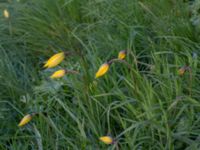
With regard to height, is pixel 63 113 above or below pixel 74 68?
below

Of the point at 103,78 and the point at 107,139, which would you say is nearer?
the point at 107,139

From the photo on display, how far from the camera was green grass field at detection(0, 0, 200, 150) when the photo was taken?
2.50 meters

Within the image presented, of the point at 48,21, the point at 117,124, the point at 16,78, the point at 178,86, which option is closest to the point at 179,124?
the point at 178,86

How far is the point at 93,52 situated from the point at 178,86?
79cm

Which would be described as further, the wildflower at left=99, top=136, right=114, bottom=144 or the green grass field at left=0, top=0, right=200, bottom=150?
the green grass field at left=0, top=0, right=200, bottom=150

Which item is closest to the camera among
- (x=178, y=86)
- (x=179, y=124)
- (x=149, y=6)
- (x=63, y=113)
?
(x=179, y=124)

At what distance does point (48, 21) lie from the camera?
3.99 meters

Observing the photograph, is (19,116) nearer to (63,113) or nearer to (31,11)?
(63,113)

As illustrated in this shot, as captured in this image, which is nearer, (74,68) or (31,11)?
(74,68)

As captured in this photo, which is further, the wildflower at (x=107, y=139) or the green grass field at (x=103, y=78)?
the green grass field at (x=103, y=78)

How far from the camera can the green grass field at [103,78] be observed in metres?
2.50

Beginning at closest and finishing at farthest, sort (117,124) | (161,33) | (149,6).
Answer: (117,124), (161,33), (149,6)

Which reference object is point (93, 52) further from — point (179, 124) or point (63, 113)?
point (179, 124)

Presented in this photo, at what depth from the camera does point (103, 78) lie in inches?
→ 116
